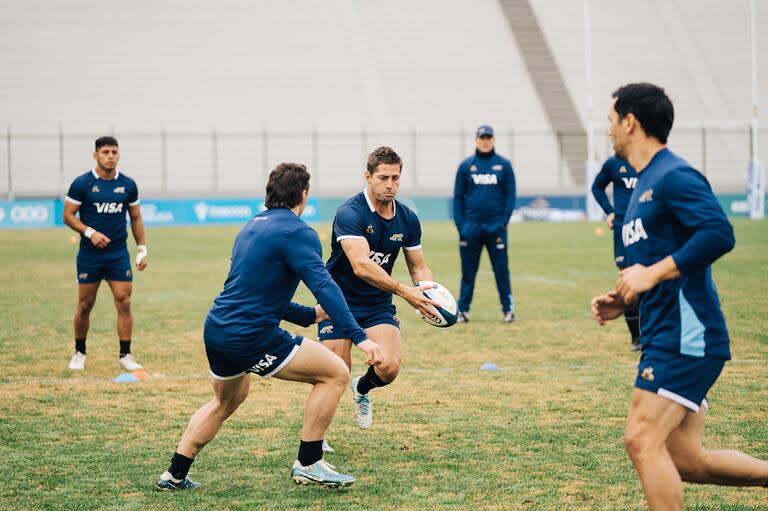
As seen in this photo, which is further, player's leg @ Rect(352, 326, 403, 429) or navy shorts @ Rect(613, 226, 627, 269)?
navy shorts @ Rect(613, 226, 627, 269)

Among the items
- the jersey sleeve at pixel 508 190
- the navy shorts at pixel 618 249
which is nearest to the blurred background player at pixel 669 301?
the navy shorts at pixel 618 249

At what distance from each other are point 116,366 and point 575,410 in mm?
5097

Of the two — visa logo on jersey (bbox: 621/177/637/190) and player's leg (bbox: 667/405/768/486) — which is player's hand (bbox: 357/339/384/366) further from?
visa logo on jersey (bbox: 621/177/637/190)

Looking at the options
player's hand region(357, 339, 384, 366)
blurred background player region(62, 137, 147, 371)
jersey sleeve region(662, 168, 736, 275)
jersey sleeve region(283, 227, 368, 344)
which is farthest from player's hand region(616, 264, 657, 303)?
blurred background player region(62, 137, 147, 371)

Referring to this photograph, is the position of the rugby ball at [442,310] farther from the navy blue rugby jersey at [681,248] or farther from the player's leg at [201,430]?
the navy blue rugby jersey at [681,248]

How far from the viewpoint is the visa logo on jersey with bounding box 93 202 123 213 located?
11.1 m

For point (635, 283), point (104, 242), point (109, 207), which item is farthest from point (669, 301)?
point (109, 207)

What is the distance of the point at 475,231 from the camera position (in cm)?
1472

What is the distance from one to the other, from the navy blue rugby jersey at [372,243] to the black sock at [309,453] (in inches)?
64.7

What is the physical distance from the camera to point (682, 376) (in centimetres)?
485

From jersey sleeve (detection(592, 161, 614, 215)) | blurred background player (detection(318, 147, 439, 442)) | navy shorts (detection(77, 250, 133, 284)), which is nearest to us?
blurred background player (detection(318, 147, 439, 442))

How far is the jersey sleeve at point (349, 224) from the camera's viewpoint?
7.65 meters

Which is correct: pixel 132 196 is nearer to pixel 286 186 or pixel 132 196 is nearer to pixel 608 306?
pixel 286 186

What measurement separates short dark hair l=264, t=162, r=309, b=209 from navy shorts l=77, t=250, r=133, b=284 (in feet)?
16.4
